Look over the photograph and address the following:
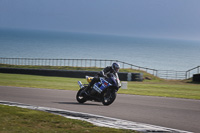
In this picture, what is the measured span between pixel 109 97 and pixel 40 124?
4467 mm

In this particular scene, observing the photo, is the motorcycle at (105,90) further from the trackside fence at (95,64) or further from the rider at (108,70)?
the trackside fence at (95,64)

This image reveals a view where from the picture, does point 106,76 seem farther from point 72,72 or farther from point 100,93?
point 72,72

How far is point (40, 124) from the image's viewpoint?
821cm

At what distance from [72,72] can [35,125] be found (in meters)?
25.9

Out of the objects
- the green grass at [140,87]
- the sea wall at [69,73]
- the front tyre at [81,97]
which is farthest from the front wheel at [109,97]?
the sea wall at [69,73]

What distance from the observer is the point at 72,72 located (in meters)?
33.9

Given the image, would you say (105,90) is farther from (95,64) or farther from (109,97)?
(95,64)

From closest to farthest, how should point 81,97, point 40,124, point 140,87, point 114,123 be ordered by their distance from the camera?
point 40,124 → point 114,123 → point 81,97 → point 140,87

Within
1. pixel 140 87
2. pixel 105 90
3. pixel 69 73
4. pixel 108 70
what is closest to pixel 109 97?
pixel 105 90

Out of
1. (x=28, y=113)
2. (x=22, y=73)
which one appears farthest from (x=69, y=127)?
(x=22, y=73)

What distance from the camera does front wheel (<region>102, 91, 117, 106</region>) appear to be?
12.2m

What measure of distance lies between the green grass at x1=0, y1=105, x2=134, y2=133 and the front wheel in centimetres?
326

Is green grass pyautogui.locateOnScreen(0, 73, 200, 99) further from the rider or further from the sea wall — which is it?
the rider

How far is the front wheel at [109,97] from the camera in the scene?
12.2 m
